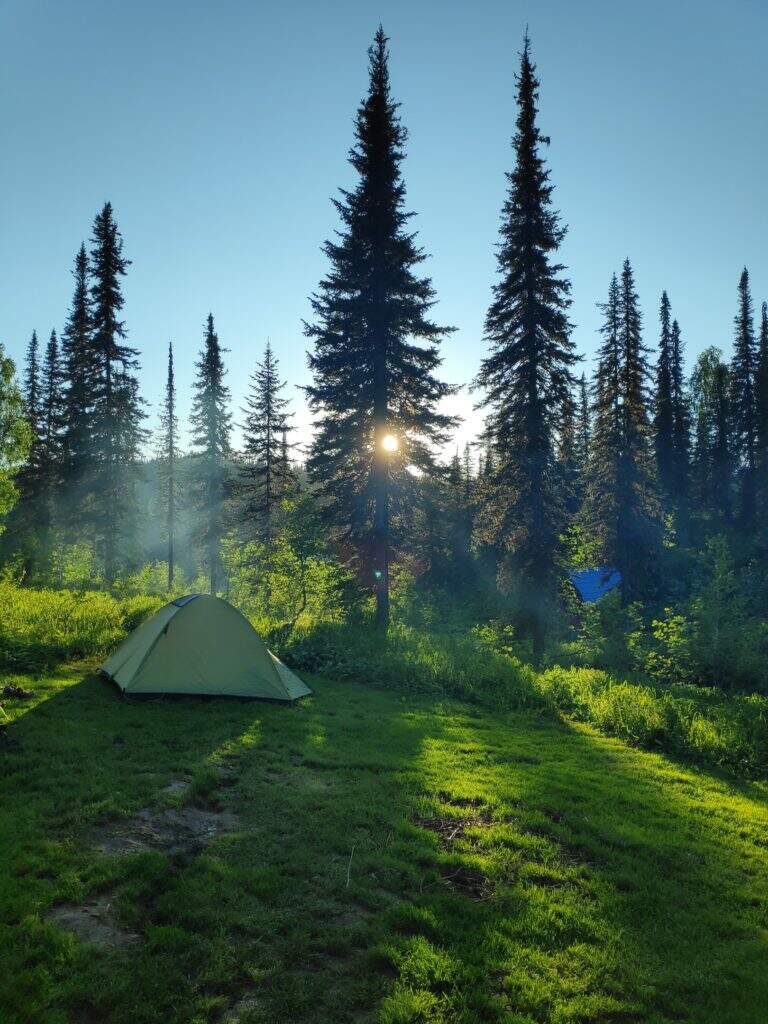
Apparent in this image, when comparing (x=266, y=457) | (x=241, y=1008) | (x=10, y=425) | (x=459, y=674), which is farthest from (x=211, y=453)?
(x=241, y=1008)

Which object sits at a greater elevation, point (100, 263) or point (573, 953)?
point (100, 263)

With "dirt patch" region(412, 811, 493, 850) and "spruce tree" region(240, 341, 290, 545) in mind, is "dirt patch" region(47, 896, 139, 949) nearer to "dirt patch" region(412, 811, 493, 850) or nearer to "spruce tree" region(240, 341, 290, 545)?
"dirt patch" region(412, 811, 493, 850)

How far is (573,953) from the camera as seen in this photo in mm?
4570

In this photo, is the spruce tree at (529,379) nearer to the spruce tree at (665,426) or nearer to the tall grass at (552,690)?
the tall grass at (552,690)

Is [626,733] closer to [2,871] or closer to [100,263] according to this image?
[2,871]

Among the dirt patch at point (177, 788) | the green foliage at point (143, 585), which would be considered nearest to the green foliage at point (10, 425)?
the green foliage at point (143, 585)

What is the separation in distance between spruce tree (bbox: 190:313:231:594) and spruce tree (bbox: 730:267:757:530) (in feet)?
133

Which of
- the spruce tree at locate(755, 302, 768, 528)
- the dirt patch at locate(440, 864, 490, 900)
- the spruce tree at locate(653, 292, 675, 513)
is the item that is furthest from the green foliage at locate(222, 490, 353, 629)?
the spruce tree at locate(755, 302, 768, 528)

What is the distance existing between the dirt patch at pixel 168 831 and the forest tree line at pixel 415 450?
12791mm

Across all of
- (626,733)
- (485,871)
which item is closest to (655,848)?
(485,871)

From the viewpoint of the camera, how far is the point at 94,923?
14.8 feet

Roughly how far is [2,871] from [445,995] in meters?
3.91

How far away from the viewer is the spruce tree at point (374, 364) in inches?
768

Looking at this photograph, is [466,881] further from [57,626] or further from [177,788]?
[57,626]
